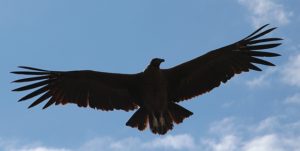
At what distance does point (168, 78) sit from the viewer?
14.4 metres

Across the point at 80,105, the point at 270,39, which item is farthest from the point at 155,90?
the point at 270,39

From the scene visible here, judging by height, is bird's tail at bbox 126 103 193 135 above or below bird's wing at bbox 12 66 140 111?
below

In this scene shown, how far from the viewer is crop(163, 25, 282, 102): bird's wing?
46.8 ft

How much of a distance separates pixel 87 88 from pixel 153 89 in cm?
156

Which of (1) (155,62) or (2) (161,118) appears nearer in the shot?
(1) (155,62)

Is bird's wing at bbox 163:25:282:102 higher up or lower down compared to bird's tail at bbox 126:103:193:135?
higher up

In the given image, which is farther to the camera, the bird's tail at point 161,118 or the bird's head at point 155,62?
the bird's tail at point 161,118

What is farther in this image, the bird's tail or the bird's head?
the bird's tail

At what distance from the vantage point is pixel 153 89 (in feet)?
45.5

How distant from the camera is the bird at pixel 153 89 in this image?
14.1 metres

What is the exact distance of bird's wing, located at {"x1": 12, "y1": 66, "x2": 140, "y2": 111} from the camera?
14328 mm

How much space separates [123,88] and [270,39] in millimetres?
3272

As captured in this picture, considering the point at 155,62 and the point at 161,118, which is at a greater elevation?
the point at 155,62

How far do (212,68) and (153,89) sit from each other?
145cm
